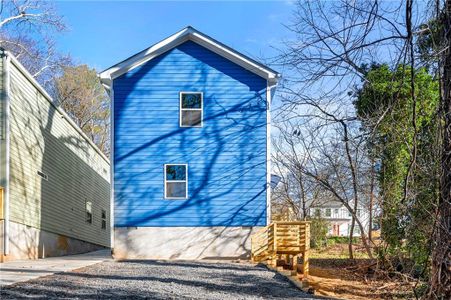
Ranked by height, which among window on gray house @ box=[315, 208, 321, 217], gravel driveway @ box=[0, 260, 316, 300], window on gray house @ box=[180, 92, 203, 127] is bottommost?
window on gray house @ box=[315, 208, 321, 217]

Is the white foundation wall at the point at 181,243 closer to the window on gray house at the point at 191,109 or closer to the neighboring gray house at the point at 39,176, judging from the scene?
the neighboring gray house at the point at 39,176

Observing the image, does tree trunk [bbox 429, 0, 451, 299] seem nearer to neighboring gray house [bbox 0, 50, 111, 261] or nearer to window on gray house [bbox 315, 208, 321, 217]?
neighboring gray house [bbox 0, 50, 111, 261]

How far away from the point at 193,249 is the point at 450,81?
10776 mm

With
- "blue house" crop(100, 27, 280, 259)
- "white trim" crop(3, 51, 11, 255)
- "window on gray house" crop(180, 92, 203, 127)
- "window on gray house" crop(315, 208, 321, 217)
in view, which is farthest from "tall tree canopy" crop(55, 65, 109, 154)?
"white trim" crop(3, 51, 11, 255)

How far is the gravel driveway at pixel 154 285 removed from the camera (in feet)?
20.8

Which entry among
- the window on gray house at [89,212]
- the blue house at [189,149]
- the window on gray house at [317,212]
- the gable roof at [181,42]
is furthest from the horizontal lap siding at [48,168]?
the window on gray house at [317,212]

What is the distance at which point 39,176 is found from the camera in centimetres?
1427

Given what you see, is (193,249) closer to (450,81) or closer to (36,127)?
(36,127)

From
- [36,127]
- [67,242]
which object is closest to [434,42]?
[36,127]

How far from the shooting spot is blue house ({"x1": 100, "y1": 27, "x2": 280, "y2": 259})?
13.8 meters

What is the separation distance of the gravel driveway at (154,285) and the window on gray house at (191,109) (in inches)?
212

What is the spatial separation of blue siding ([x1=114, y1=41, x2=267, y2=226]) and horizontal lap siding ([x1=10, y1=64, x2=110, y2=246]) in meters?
2.34

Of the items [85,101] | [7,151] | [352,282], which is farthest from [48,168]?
[85,101]

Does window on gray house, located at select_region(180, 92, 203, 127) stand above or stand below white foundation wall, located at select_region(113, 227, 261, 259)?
above
